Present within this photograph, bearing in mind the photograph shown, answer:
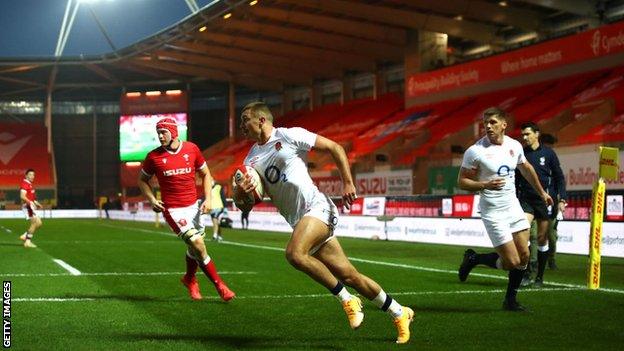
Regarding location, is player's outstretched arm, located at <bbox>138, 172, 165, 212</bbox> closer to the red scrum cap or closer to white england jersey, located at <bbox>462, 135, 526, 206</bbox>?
the red scrum cap

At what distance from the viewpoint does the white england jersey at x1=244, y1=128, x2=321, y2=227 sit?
23.8 feet

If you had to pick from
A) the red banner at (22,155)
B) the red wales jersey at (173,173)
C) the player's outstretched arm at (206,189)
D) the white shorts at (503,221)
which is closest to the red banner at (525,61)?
the player's outstretched arm at (206,189)

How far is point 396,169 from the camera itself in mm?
37500

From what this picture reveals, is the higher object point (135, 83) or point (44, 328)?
point (135, 83)

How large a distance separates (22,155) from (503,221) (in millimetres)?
69908

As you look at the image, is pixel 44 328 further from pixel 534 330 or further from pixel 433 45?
pixel 433 45

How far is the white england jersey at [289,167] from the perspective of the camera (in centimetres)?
727

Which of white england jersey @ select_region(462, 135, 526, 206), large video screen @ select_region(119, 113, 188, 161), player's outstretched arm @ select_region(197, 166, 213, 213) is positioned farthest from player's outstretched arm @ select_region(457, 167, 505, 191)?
large video screen @ select_region(119, 113, 188, 161)

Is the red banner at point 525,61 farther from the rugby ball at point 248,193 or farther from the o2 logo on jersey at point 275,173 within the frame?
the rugby ball at point 248,193

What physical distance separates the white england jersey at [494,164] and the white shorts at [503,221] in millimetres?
68

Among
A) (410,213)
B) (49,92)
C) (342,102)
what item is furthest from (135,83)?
(410,213)

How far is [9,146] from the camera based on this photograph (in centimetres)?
7375

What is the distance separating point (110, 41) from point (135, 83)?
7.81 metres

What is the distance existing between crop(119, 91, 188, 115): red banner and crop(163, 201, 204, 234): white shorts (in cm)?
6138
